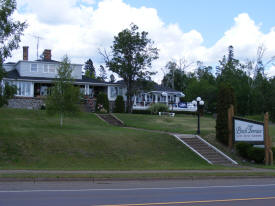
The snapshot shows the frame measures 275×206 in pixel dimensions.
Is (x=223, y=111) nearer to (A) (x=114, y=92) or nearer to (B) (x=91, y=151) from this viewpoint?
(B) (x=91, y=151)

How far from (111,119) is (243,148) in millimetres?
17121

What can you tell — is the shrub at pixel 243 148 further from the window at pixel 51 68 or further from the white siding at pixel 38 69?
the window at pixel 51 68

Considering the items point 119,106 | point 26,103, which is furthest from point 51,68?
point 119,106

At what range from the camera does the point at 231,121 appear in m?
28.0

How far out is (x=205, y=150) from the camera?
26547mm

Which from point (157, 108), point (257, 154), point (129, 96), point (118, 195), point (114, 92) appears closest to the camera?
point (118, 195)

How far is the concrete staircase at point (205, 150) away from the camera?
983 inches

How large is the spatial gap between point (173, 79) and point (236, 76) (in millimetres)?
20118

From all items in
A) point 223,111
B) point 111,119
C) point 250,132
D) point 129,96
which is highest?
point 129,96

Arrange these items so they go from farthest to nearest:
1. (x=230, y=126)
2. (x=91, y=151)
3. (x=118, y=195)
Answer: (x=230, y=126), (x=91, y=151), (x=118, y=195)

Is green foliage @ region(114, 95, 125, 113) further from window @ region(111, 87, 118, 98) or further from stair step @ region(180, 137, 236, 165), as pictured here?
stair step @ region(180, 137, 236, 165)

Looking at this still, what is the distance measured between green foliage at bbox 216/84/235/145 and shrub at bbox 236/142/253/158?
1597 mm

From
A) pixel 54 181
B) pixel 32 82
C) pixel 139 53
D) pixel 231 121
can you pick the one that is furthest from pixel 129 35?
pixel 54 181

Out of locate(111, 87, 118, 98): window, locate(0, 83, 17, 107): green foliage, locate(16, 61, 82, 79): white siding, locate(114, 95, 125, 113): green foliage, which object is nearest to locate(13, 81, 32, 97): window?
locate(16, 61, 82, 79): white siding
